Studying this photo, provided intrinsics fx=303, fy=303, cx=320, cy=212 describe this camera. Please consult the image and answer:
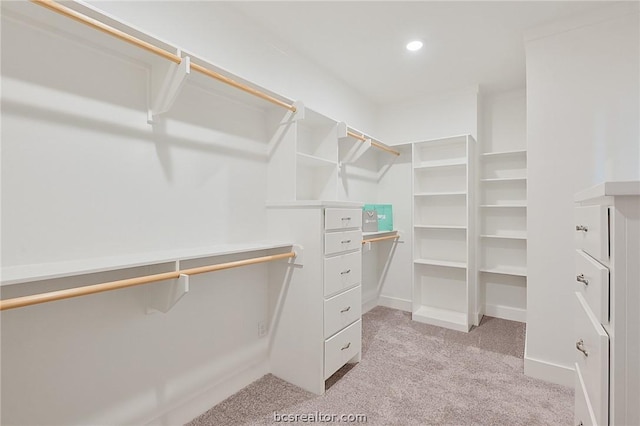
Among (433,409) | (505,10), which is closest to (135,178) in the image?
(433,409)

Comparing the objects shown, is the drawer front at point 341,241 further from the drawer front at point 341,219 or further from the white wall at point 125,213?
the white wall at point 125,213

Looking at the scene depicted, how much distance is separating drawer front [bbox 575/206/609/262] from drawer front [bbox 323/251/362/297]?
4.09 feet

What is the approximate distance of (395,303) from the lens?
362cm

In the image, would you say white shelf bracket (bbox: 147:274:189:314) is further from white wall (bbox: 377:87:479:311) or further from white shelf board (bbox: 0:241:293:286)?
white wall (bbox: 377:87:479:311)

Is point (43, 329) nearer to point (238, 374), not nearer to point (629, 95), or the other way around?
point (238, 374)

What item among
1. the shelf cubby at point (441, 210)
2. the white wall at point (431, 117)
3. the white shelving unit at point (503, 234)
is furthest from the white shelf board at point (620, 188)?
the white wall at point (431, 117)

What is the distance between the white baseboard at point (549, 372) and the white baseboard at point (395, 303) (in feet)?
4.74

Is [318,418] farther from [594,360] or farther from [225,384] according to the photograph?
[594,360]

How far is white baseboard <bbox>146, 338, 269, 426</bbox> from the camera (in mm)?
1615

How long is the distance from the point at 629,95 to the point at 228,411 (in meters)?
3.10

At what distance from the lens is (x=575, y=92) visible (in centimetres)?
202

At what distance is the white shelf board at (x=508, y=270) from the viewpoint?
121 inches

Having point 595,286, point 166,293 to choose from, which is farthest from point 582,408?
point 166,293

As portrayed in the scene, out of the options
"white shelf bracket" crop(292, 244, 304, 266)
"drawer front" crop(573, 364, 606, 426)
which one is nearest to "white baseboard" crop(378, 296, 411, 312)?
"white shelf bracket" crop(292, 244, 304, 266)
